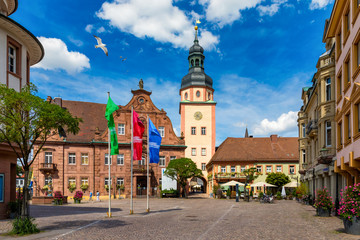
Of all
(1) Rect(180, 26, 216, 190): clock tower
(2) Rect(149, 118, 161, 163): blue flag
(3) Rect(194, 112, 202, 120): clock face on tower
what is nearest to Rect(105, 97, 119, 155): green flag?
(2) Rect(149, 118, 161, 163): blue flag

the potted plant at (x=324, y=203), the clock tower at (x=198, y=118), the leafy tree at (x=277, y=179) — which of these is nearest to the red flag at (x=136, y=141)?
the potted plant at (x=324, y=203)

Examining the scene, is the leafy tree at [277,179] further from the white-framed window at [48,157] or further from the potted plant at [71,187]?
the white-framed window at [48,157]

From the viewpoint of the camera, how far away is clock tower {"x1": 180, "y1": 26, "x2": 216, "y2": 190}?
223 ft

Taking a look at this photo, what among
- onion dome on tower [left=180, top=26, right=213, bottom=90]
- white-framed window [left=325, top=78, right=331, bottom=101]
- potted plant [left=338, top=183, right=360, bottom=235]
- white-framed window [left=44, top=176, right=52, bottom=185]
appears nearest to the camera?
potted plant [left=338, top=183, right=360, bottom=235]

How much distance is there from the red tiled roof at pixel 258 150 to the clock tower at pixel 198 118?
3314mm

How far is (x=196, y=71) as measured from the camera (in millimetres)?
71562

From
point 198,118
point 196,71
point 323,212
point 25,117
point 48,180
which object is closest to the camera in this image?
point 25,117

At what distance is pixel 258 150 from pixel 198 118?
491 inches

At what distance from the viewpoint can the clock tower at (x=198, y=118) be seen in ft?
223

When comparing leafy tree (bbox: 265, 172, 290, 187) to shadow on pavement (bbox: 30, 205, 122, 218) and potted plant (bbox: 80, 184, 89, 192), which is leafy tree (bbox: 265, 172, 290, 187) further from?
shadow on pavement (bbox: 30, 205, 122, 218)

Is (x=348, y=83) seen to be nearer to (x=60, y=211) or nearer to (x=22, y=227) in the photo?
(x=22, y=227)

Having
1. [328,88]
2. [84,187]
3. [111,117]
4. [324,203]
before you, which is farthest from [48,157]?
[324,203]

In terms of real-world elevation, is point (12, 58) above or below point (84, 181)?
above

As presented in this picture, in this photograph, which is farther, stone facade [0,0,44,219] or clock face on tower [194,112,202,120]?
clock face on tower [194,112,202,120]
